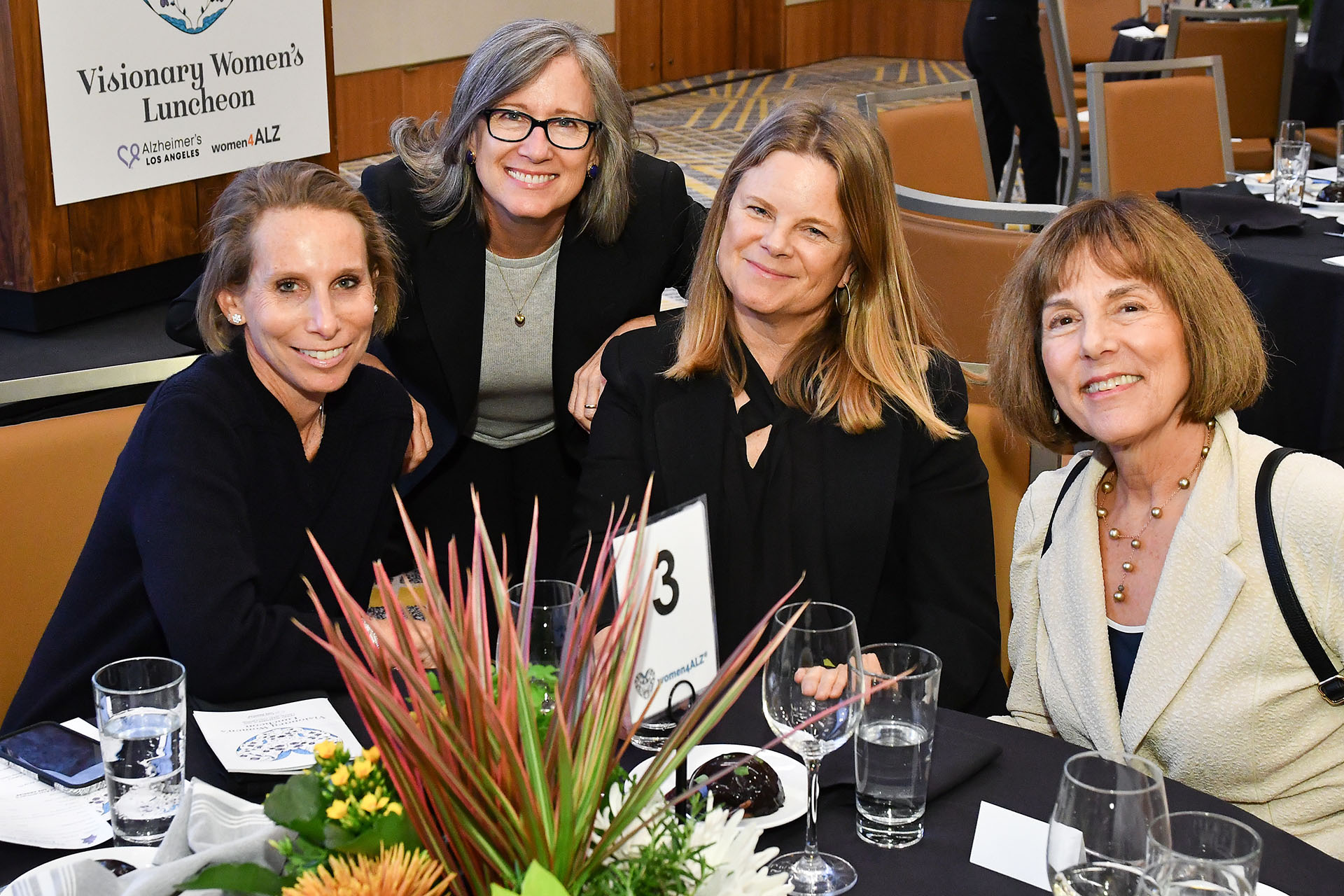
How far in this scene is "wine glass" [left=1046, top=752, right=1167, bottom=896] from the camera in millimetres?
1092

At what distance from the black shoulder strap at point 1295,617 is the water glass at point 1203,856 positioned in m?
0.57

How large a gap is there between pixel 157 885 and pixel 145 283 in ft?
10.6

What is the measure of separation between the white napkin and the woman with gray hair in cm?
134

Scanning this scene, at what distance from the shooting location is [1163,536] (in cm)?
181

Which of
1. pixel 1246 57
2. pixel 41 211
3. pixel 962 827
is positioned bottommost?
pixel 962 827

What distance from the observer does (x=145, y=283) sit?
3.93 metres

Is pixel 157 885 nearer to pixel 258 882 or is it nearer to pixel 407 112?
pixel 258 882

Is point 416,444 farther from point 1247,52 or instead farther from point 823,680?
point 1247,52

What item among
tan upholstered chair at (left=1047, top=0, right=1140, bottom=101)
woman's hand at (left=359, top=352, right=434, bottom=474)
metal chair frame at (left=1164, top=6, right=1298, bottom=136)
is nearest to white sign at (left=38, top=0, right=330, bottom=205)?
woman's hand at (left=359, top=352, right=434, bottom=474)

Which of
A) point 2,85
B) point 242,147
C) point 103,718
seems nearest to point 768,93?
point 242,147

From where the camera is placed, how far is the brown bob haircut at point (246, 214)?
1963mm

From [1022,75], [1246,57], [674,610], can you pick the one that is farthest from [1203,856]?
[1246,57]

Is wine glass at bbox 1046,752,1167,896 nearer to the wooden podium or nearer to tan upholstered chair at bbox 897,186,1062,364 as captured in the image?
tan upholstered chair at bbox 897,186,1062,364

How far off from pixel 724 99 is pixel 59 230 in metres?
8.34
